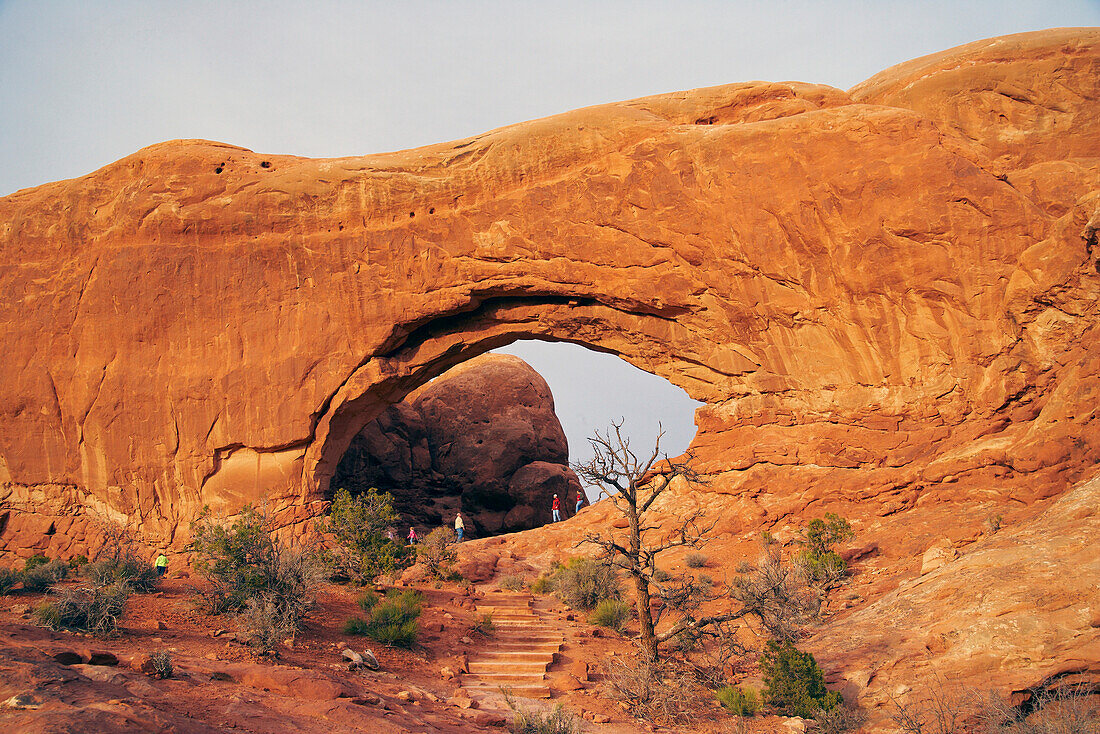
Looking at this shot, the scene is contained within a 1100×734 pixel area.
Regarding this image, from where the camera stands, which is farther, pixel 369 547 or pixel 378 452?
pixel 378 452

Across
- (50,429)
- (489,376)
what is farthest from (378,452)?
(50,429)

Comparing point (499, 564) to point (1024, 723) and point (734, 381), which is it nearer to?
point (734, 381)

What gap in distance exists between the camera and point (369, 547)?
13.8 metres

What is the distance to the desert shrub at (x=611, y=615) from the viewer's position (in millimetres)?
13000

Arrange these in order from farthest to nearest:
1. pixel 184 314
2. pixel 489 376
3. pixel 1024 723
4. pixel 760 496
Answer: pixel 489 376, pixel 184 314, pixel 760 496, pixel 1024 723

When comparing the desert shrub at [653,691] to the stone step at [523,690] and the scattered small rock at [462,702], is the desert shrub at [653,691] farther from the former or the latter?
the scattered small rock at [462,702]

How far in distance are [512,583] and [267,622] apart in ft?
26.8

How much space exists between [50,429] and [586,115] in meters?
17.3

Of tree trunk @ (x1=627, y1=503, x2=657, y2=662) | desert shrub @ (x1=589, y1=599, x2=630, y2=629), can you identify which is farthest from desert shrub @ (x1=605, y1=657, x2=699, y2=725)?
desert shrub @ (x1=589, y1=599, x2=630, y2=629)

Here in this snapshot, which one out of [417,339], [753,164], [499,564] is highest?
[753,164]

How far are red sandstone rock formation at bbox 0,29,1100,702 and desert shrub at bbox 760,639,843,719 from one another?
5.61 meters

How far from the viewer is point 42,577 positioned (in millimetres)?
11359

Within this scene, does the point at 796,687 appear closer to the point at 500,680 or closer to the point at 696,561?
the point at 500,680

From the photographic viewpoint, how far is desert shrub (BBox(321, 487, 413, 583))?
1348cm
